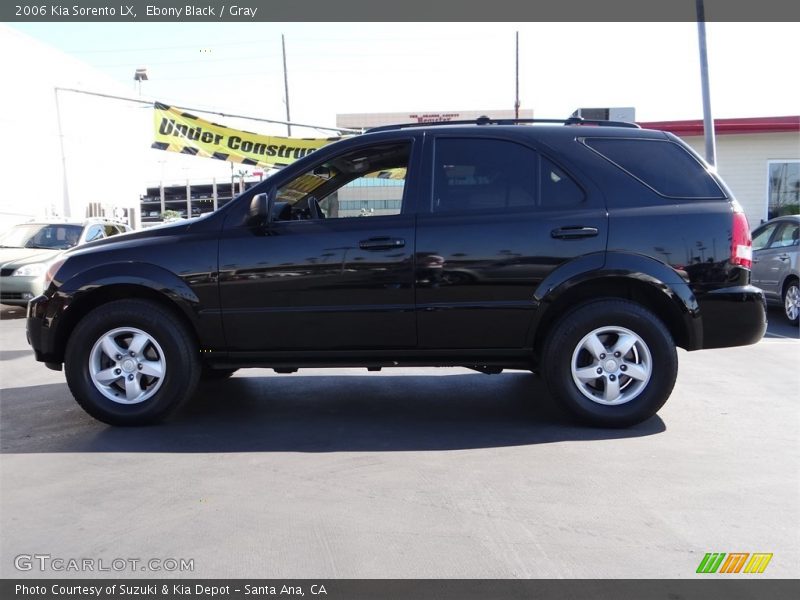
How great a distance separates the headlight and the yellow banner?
18.6 feet

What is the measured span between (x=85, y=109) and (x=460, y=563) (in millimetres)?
29008

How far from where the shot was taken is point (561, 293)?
4.75 m

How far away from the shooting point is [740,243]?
4758mm

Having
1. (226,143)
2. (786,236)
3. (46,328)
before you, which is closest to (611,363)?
(46,328)

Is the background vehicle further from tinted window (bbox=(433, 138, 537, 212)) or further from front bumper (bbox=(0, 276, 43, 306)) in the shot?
tinted window (bbox=(433, 138, 537, 212))

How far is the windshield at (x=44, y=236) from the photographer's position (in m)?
12.2

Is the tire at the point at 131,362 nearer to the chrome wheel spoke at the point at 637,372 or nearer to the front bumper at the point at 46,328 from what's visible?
the front bumper at the point at 46,328

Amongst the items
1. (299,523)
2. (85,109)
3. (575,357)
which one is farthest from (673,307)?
(85,109)

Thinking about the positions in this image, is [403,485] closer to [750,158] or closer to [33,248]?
[33,248]

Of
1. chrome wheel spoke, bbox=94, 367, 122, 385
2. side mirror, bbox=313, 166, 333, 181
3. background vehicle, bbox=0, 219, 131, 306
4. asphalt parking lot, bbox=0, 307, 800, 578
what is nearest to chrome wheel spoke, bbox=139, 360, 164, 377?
chrome wheel spoke, bbox=94, 367, 122, 385

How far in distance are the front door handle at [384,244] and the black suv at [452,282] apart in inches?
0.6

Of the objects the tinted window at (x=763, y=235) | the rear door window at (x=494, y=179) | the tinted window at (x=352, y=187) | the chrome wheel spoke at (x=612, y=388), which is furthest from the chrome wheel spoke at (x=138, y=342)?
the tinted window at (x=763, y=235)

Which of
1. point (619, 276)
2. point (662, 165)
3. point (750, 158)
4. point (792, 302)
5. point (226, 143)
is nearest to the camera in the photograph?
point (619, 276)

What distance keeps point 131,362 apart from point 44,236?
8847mm
